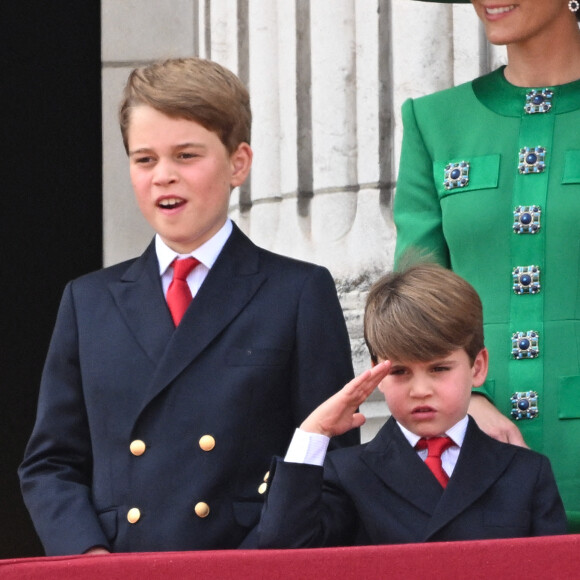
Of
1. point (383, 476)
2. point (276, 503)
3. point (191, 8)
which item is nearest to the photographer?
point (276, 503)

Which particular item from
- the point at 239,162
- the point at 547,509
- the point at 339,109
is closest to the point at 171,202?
the point at 239,162

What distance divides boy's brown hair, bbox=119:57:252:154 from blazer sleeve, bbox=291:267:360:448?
28 cm

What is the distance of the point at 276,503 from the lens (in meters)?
2.21

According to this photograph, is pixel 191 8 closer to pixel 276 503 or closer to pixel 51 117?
A: pixel 51 117

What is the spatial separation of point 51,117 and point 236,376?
2165 mm

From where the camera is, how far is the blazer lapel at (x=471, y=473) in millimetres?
2303

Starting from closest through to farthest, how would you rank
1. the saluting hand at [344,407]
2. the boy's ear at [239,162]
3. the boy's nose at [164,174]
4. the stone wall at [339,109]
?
the saluting hand at [344,407] < the boy's nose at [164,174] < the boy's ear at [239,162] < the stone wall at [339,109]

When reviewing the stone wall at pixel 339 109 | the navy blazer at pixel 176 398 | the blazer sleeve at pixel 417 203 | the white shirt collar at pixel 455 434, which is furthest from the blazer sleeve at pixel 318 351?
the stone wall at pixel 339 109

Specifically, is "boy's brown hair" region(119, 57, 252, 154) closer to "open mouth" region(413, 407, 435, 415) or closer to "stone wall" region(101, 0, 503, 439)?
"open mouth" region(413, 407, 435, 415)

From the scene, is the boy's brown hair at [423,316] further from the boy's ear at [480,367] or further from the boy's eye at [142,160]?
the boy's eye at [142,160]

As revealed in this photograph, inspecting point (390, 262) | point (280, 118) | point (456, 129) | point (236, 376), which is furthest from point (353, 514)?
point (280, 118)

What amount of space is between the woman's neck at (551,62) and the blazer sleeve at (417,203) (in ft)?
0.74

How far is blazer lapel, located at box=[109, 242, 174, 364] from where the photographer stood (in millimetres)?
2420

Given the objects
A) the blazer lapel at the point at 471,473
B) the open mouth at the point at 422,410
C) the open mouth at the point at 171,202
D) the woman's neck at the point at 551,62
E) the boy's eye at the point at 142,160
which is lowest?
the blazer lapel at the point at 471,473
